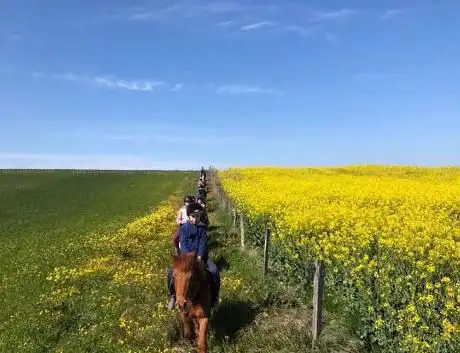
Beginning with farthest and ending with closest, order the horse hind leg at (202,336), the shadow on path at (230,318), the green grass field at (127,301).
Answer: the shadow on path at (230,318), the green grass field at (127,301), the horse hind leg at (202,336)

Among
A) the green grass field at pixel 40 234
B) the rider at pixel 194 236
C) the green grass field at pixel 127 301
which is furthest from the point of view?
the green grass field at pixel 40 234

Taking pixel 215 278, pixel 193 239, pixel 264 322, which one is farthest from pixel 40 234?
pixel 215 278

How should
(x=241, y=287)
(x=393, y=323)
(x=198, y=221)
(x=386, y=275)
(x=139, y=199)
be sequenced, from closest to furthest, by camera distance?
1. (x=393, y=323)
2. (x=386, y=275)
3. (x=198, y=221)
4. (x=241, y=287)
5. (x=139, y=199)

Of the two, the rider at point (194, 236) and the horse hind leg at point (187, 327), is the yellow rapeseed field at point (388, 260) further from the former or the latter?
the horse hind leg at point (187, 327)

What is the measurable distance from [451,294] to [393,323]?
42.8 inches

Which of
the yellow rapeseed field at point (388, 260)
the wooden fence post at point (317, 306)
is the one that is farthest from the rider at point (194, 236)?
the yellow rapeseed field at point (388, 260)

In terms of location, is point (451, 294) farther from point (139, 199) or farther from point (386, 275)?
point (139, 199)

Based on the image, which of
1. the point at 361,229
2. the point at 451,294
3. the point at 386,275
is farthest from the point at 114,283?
the point at 451,294

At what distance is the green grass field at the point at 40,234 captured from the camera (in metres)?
14.0

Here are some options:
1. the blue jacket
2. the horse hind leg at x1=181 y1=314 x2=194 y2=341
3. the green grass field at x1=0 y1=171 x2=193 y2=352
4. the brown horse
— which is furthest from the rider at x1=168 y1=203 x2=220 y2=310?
the green grass field at x1=0 y1=171 x2=193 y2=352

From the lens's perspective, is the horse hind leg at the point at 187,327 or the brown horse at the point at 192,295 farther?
the horse hind leg at the point at 187,327

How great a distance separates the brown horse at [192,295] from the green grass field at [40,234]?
3.83 metres

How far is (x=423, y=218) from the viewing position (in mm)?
19406

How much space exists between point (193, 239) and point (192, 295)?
1932mm
